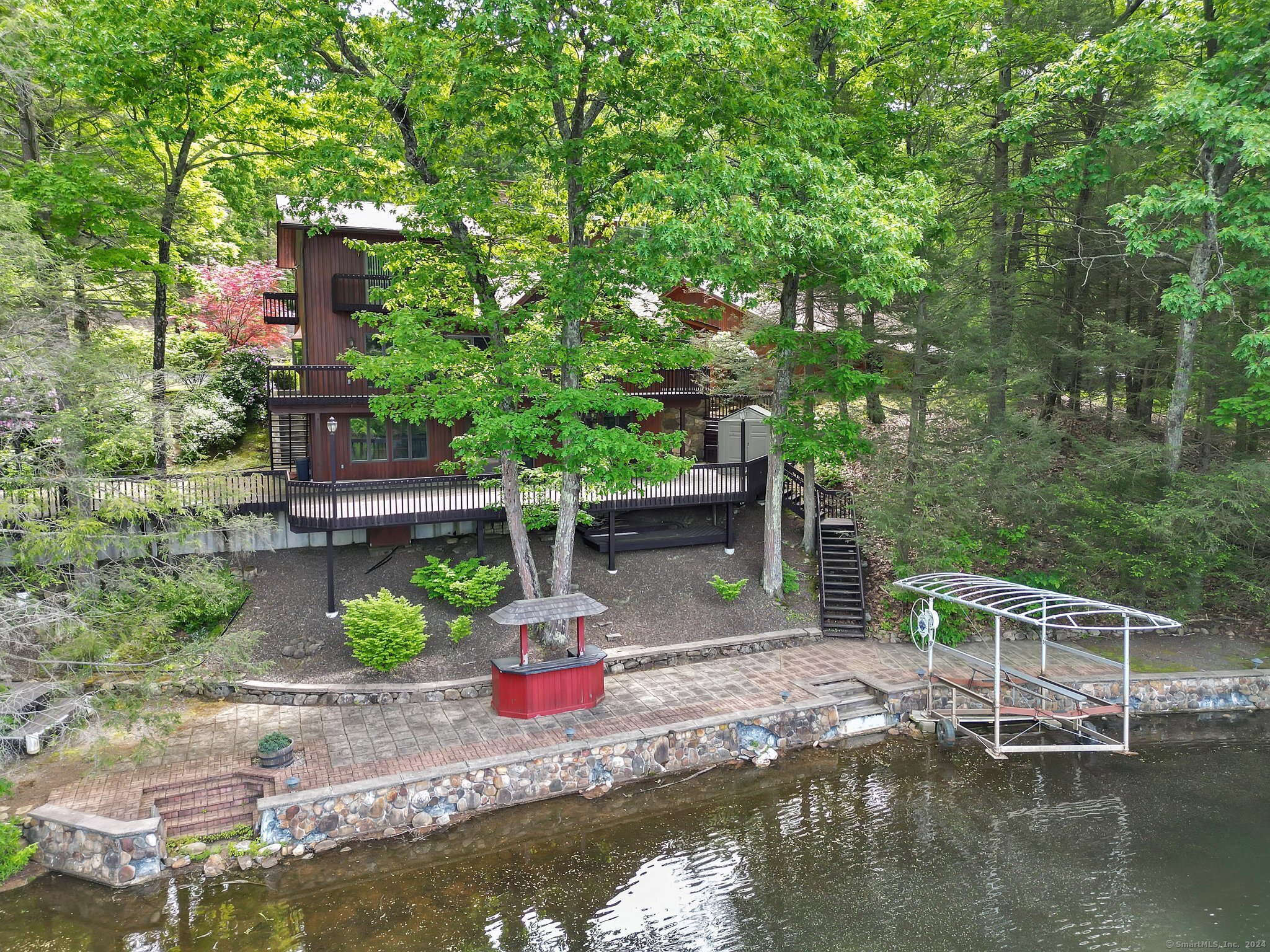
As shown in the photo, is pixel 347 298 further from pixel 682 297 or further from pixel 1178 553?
pixel 1178 553

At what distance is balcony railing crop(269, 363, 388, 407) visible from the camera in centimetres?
1509

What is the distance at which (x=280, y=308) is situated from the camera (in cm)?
1936

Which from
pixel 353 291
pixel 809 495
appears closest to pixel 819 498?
pixel 809 495

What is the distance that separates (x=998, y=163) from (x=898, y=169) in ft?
14.8

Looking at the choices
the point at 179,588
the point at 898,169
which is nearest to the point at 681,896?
the point at 179,588

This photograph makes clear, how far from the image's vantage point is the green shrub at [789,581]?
15688 mm

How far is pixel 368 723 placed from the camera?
10758mm

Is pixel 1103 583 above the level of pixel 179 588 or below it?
below

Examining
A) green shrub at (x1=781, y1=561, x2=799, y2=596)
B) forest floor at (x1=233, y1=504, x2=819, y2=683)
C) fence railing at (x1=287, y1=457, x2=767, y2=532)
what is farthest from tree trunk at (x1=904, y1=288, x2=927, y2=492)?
fence railing at (x1=287, y1=457, x2=767, y2=532)

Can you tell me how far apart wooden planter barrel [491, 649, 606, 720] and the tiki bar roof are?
0.73 metres

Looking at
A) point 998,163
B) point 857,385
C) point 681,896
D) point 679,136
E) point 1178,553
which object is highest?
point 998,163

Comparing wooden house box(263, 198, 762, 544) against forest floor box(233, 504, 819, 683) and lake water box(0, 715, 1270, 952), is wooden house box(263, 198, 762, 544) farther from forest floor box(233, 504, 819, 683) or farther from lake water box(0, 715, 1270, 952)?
lake water box(0, 715, 1270, 952)

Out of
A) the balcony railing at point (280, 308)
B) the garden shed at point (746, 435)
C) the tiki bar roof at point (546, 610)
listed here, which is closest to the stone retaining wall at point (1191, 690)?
the tiki bar roof at point (546, 610)

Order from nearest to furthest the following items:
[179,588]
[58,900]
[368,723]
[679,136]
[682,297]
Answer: [58,900]
[179,588]
[368,723]
[679,136]
[682,297]
